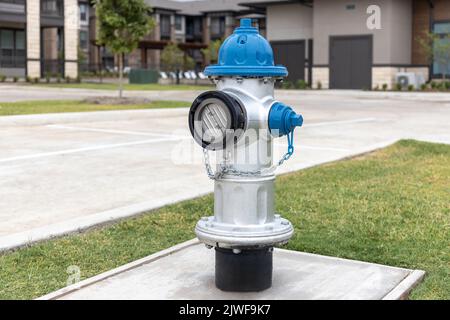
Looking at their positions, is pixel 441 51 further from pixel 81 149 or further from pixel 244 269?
pixel 244 269

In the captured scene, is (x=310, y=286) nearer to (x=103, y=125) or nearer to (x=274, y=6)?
(x=103, y=125)

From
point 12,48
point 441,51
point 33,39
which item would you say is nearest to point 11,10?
point 33,39

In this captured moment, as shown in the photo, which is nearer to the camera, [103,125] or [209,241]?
[209,241]

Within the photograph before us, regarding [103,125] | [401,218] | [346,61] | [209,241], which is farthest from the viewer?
[346,61]

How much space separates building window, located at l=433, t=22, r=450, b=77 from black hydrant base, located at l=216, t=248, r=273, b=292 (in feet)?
110

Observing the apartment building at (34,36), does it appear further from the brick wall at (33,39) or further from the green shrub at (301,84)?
the green shrub at (301,84)

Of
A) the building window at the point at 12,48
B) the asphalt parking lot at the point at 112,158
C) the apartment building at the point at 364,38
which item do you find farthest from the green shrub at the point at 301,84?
the building window at the point at 12,48

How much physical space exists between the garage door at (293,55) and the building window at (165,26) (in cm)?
3374

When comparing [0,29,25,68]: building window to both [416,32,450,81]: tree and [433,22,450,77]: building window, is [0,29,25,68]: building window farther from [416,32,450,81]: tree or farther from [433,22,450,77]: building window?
[433,22,450,77]: building window

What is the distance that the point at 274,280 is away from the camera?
4137 millimetres

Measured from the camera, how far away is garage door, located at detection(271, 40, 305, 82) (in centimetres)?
4169

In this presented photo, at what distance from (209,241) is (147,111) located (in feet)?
45.5
